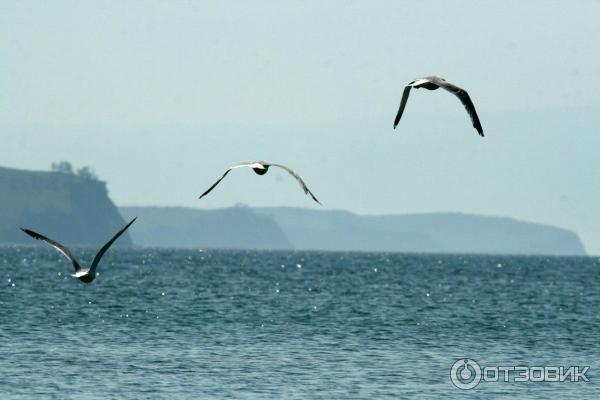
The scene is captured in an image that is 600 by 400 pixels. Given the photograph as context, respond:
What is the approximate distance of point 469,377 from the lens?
45000 mm

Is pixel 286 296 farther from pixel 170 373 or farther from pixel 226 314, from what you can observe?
pixel 170 373

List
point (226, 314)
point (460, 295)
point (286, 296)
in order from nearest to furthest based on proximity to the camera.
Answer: point (226, 314) → point (286, 296) → point (460, 295)

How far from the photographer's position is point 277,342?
183ft

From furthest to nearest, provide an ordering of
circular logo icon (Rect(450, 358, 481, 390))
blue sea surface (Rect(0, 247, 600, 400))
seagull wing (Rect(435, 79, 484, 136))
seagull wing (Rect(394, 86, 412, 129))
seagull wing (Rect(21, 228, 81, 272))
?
1. circular logo icon (Rect(450, 358, 481, 390))
2. blue sea surface (Rect(0, 247, 600, 400))
3. seagull wing (Rect(21, 228, 81, 272))
4. seagull wing (Rect(394, 86, 412, 129))
5. seagull wing (Rect(435, 79, 484, 136))

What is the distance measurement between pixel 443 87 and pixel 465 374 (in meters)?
26.1

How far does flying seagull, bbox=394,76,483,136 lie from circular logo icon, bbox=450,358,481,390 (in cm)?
2150

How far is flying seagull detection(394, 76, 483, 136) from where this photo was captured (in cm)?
1983

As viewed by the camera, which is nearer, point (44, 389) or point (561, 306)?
point (44, 389)

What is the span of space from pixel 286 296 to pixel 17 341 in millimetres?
46785

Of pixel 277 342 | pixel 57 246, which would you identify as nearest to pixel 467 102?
pixel 57 246

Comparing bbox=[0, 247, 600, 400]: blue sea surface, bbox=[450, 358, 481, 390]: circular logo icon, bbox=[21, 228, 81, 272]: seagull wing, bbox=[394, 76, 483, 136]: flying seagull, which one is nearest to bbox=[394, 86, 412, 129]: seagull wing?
bbox=[394, 76, 483, 136]: flying seagull

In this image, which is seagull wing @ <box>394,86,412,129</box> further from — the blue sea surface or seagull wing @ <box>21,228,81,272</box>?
the blue sea surface

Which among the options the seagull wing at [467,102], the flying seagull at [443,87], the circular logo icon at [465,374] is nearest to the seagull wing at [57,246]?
the flying seagull at [443,87]

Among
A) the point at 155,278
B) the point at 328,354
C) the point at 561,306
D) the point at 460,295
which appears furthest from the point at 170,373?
the point at 155,278
